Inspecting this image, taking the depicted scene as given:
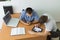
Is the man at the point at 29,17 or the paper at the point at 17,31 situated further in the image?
the man at the point at 29,17

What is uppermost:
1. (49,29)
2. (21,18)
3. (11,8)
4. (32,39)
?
(11,8)

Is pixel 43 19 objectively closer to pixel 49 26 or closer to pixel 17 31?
pixel 49 26

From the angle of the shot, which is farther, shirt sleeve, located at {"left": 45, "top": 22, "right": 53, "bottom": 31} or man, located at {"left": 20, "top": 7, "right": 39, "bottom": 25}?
man, located at {"left": 20, "top": 7, "right": 39, "bottom": 25}

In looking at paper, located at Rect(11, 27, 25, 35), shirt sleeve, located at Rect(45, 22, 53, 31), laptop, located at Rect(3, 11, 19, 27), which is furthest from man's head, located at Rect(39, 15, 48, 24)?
laptop, located at Rect(3, 11, 19, 27)

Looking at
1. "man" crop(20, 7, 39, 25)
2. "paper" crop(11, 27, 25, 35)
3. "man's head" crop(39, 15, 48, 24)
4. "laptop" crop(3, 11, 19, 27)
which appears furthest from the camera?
"man" crop(20, 7, 39, 25)

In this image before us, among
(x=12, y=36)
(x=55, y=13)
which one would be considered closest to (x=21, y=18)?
(x=12, y=36)

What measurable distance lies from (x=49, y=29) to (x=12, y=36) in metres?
0.74

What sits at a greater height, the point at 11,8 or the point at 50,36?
the point at 11,8

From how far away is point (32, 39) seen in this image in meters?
2.62

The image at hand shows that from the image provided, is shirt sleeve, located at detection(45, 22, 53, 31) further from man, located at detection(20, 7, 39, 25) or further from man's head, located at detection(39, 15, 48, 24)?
man, located at detection(20, 7, 39, 25)

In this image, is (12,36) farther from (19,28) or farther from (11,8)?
(11,8)

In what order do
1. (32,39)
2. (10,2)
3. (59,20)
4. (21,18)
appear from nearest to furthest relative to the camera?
(32,39) < (21,18) < (10,2) < (59,20)

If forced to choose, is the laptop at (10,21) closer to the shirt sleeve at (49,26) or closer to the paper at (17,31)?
the paper at (17,31)

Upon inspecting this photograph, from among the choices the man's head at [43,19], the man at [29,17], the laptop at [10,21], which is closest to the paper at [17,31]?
the laptop at [10,21]
